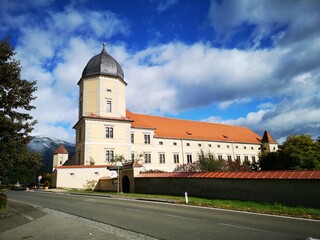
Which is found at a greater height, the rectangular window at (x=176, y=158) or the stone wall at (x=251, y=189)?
the rectangular window at (x=176, y=158)

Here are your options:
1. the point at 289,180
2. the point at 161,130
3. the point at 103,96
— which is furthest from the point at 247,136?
the point at 289,180

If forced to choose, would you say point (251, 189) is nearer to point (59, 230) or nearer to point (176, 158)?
point (59, 230)

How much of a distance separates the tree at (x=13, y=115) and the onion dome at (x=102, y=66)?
2543cm

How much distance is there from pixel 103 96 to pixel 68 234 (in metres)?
36.2

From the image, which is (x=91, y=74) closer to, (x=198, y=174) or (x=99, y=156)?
(x=99, y=156)

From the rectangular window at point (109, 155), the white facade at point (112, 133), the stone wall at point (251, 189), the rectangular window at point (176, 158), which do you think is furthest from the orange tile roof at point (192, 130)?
the stone wall at point (251, 189)

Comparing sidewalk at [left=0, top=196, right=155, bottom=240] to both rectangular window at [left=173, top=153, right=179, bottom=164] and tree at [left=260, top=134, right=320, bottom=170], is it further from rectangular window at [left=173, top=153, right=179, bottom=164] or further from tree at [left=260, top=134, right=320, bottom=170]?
rectangular window at [left=173, top=153, right=179, bottom=164]

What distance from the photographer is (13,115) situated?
17.8 metres

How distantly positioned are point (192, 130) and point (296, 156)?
27.8 m

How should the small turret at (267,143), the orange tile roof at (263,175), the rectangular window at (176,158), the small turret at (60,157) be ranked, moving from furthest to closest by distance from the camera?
the small turret at (60,157)
the small turret at (267,143)
the rectangular window at (176,158)
the orange tile roof at (263,175)

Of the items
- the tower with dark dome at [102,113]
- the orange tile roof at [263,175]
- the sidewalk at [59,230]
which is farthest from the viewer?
the tower with dark dome at [102,113]

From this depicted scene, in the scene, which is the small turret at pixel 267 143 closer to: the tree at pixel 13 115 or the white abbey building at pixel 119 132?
the white abbey building at pixel 119 132

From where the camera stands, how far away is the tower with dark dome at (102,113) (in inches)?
1638

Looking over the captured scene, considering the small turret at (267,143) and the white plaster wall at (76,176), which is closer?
the white plaster wall at (76,176)
